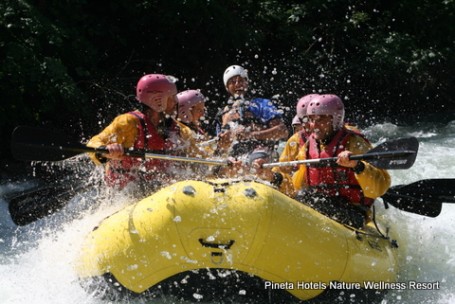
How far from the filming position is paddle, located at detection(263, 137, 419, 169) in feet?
13.4

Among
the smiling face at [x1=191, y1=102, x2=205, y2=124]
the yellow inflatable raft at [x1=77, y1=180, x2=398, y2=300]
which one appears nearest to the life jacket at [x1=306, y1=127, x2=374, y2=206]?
the yellow inflatable raft at [x1=77, y1=180, x2=398, y2=300]

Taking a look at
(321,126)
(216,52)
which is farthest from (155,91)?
(216,52)

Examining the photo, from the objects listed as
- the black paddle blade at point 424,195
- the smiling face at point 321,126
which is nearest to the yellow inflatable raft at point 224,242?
the smiling face at point 321,126

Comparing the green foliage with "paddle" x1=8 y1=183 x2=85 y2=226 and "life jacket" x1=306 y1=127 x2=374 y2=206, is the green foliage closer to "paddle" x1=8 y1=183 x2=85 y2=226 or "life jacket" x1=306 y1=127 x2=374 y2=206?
"paddle" x1=8 y1=183 x2=85 y2=226

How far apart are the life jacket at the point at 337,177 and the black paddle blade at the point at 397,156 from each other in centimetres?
34

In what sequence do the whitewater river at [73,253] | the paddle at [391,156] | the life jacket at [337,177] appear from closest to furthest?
the paddle at [391,156] → the whitewater river at [73,253] → the life jacket at [337,177]

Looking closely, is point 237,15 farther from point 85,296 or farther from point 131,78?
point 85,296

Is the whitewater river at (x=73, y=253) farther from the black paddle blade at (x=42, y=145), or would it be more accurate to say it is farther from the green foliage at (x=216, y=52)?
the green foliage at (x=216, y=52)

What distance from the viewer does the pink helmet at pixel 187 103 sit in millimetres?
5816

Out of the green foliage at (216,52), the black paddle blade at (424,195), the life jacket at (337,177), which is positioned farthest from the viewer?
the green foliage at (216,52)

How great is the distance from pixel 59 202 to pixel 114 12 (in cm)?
425

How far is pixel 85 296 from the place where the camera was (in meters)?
4.00

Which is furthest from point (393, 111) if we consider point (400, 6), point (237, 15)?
point (237, 15)

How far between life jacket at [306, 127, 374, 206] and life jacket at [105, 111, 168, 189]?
114 centimetres
